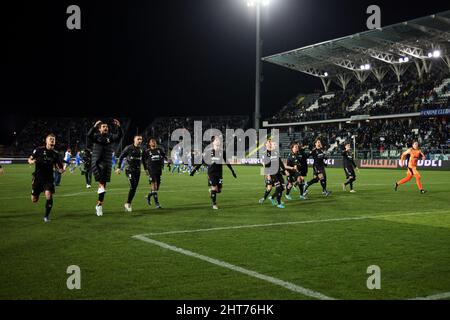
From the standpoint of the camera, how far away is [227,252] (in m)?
7.81

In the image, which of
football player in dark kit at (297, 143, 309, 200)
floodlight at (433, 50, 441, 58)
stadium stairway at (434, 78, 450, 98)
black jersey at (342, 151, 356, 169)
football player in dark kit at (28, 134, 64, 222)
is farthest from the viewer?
stadium stairway at (434, 78, 450, 98)

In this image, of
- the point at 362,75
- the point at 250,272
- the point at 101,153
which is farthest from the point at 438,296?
the point at 362,75

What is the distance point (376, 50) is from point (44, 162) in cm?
5034

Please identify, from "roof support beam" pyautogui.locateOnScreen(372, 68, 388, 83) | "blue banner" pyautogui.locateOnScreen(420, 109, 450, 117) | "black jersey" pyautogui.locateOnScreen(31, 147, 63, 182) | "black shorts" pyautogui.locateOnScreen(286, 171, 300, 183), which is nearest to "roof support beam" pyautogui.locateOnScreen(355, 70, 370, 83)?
"roof support beam" pyautogui.locateOnScreen(372, 68, 388, 83)

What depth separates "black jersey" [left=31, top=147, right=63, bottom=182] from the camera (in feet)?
36.9

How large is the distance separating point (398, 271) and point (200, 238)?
3.89m

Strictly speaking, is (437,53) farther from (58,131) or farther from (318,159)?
(58,131)

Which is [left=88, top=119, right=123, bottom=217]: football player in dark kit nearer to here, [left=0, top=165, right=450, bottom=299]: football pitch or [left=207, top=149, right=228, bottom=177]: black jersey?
[left=0, top=165, right=450, bottom=299]: football pitch

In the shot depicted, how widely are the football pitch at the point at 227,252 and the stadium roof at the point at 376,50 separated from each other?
38675 millimetres

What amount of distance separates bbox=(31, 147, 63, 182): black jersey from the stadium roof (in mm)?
42197

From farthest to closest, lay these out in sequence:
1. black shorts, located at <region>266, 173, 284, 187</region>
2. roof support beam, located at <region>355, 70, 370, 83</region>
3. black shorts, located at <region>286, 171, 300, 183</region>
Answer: roof support beam, located at <region>355, 70, 370, 83</region>
black shorts, located at <region>286, 171, 300, 183</region>
black shorts, located at <region>266, 173, 284, 187</region>

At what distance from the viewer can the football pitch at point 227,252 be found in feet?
18.6

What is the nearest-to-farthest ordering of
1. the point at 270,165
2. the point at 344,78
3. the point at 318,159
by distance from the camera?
the point at 270,165 < the point at 318,159 < the point at 344,78

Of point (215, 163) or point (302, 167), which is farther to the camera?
point (302, 167)
